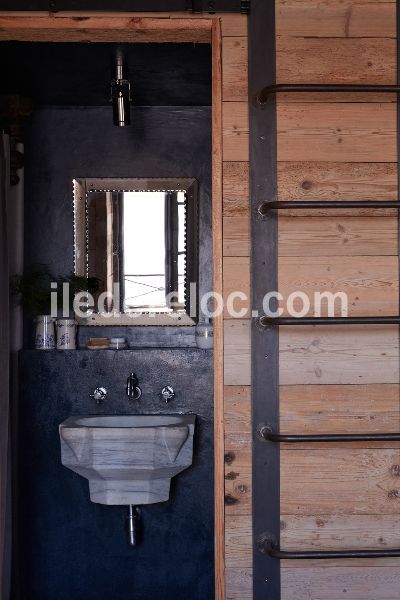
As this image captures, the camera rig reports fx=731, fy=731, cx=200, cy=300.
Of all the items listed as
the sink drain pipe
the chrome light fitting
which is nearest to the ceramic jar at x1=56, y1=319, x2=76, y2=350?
the sink drain pipe

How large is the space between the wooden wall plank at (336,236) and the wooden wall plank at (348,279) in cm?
2

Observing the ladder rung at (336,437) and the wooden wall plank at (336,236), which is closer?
the ladder rung at (336,437)

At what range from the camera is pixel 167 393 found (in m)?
3.91

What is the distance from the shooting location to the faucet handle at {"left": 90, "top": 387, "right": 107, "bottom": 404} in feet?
12.8

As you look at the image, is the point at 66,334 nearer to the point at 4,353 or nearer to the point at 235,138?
the point at 4,353

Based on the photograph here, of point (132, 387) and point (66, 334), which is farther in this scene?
point (66, 334)

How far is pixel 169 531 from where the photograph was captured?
3.98 metres

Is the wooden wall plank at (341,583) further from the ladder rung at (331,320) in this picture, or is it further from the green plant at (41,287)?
the green plant at (41,287)

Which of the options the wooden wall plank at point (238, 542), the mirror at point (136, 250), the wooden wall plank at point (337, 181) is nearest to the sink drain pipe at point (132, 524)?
the mirror at point (136, 250)

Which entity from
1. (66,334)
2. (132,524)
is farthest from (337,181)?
(132,524)

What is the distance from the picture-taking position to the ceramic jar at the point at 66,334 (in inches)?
158

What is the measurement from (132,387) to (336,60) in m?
2.06

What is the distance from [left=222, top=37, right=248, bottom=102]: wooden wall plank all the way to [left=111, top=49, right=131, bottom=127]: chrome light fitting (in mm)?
1034

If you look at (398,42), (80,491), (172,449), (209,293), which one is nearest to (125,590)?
(80,491)
